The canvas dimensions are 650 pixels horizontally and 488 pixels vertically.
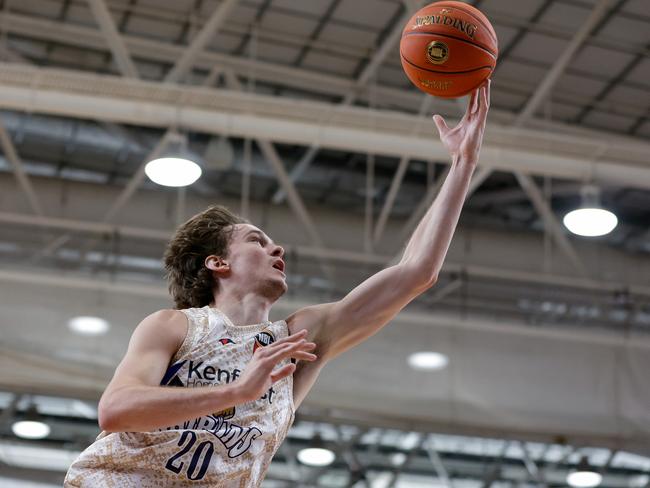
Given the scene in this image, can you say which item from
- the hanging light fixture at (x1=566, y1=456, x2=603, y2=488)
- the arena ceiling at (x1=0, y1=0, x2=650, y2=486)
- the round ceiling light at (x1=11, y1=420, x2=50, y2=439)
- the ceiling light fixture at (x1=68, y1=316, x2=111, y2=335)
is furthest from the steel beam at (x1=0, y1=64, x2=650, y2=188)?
the round ceiling light at (x1=11, y1=420, x2=50, y2=439)

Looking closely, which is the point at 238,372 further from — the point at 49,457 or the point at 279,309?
the point at 49,457

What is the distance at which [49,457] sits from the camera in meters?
22.6

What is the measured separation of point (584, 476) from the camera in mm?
20812

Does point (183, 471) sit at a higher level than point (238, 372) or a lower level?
lower

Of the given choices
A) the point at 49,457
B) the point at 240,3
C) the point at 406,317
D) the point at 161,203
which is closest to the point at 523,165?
the point at 406,317

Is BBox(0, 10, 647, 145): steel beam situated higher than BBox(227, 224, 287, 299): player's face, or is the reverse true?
BBox(0, 10, 647, 145): steel beam

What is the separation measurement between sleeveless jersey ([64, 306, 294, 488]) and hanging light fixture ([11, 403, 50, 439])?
15555mm

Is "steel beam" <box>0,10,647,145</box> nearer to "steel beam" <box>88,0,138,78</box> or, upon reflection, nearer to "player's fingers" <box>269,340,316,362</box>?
"steel beam" <box>88,0,138,78</box>

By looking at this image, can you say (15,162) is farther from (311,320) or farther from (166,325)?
(166,325)

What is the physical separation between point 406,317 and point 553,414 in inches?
104

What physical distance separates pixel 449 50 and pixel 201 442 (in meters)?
3.05

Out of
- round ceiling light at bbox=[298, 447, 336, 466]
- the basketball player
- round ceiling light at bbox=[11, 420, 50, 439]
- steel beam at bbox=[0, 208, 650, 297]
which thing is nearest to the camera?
the basketball player

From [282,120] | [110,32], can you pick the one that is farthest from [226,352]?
[110,32]

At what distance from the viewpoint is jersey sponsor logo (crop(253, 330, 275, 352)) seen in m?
4.56
